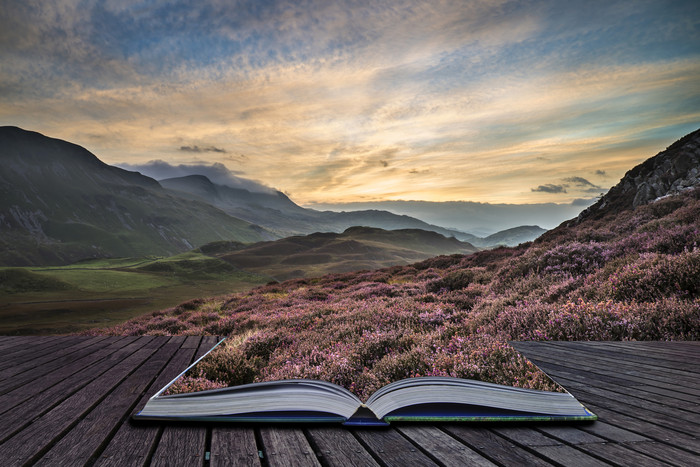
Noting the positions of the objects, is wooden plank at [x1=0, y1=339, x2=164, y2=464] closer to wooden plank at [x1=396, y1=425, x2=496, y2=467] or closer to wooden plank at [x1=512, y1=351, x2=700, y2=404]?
wooden plank at [x1=396, y1=425, x2=496, y2=467]

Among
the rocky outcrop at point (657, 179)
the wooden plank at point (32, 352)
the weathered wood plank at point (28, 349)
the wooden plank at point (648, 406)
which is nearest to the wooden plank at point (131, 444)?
the wooden plank at point (32, 352)

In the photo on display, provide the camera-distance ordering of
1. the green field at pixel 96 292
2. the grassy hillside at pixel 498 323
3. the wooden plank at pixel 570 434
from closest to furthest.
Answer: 1. the wooden plank at pixel 570 434
2. the grassy hillside at pixel 498 323
3. the green field at pixel 96 292

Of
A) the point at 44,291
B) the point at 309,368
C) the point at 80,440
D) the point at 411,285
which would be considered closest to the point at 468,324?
the point at 309,368

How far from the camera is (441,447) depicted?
76.4 inches

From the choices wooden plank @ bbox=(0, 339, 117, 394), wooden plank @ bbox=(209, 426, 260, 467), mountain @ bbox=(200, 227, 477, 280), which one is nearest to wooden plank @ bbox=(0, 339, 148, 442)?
wooden plank @ bbox=(0, 339, 117, 394)

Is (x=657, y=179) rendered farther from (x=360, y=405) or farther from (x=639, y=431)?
(x=360, y=405)

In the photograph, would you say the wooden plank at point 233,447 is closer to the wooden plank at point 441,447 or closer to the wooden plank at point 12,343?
the wooden plank at point 441,447

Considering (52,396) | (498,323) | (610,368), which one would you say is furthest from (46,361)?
(498,323)

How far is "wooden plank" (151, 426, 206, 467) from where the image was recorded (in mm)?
1759

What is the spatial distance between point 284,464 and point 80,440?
146 cm

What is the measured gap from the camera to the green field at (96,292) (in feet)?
73.6

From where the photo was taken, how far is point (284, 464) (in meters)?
1.71

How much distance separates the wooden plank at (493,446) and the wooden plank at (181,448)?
63.4 inches

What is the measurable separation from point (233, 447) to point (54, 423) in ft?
5.17
